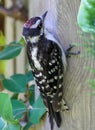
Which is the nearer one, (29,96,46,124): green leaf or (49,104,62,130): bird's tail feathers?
(49,104,62,130): bird's tail feathers

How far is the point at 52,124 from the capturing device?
1.61 metres

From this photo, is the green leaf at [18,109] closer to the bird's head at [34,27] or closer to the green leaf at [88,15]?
the bird's head at [34,27]

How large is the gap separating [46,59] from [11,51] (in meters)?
0.40

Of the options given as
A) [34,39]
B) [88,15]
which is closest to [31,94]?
[34,39]

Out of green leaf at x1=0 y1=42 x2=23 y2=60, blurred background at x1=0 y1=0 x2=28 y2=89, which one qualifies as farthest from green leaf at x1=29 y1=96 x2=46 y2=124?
blurred background at x1=0 y1=0 x2=28 y2=89

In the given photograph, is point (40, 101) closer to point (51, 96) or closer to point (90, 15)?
point (51, 96)

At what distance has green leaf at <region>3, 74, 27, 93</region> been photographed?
1.85 metres

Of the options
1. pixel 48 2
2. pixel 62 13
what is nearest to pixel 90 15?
pixel 62 13

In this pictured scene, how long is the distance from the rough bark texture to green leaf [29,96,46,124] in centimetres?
16

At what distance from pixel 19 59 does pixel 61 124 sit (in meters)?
1.26

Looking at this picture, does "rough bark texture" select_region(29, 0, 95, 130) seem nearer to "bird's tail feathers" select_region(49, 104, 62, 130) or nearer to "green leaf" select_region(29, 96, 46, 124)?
"bird's tail feathers" select_region(49, 104, 62, 130)

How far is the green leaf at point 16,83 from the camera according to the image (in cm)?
185

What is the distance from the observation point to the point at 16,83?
73.7 inches

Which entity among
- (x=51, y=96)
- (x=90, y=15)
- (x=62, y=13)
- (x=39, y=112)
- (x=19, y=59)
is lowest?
(x=19, y=59)
